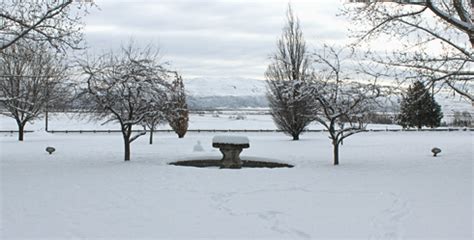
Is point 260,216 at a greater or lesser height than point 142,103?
lesser

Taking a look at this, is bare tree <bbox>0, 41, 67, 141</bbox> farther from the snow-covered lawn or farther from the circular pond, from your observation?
the snow-covered lawn

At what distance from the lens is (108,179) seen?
38.1ft

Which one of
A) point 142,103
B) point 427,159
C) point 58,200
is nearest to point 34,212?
point 58,200

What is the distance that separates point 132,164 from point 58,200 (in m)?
6.07

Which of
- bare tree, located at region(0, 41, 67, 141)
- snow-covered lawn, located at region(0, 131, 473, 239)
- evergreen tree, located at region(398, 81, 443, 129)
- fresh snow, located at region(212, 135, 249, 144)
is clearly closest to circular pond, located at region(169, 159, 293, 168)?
fresh snow, located at region(212, 135, 249, 144)

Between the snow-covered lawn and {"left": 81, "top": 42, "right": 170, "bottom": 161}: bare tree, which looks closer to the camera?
the snow-covered lawn

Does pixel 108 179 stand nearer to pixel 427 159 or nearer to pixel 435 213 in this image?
pixel 435 213

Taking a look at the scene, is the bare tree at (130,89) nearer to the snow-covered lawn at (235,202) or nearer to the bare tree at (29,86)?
the snow-covered lawn at (235,202)

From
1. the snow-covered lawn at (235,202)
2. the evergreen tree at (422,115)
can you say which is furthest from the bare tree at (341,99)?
the evergreen tree at (422,115)

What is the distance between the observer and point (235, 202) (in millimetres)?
8984

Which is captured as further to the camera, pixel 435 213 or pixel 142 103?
pixel 142 103

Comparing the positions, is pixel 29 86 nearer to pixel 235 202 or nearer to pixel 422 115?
pixel 235 202

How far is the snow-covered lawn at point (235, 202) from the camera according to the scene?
687 centimetres

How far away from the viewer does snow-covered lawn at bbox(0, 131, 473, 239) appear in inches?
271
